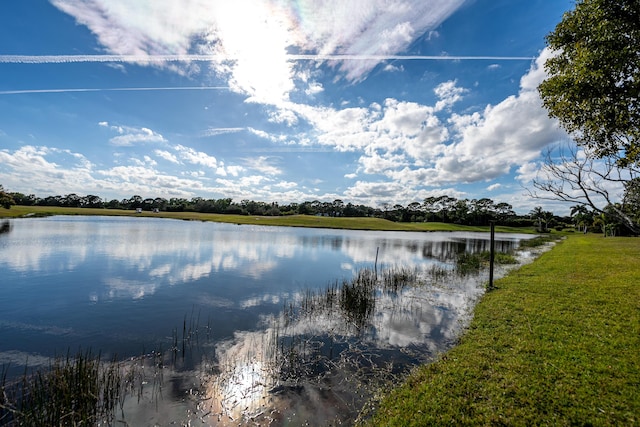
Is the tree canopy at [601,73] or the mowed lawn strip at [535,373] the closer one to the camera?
the mowed lawn strip at [535,373]

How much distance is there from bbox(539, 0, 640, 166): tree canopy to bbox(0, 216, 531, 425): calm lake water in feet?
28.4

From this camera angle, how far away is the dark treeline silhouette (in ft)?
455

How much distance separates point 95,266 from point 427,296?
2373 centimetres

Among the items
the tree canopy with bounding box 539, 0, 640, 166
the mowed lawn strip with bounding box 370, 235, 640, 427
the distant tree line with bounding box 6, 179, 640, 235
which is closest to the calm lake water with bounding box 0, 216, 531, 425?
the mowed lawn strip with bounding box 370, 235, 640, 427

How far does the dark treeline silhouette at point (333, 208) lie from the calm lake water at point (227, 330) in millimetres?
129416

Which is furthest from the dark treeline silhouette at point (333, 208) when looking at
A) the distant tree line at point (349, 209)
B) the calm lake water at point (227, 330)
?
the calm lake water at point (227, 330)

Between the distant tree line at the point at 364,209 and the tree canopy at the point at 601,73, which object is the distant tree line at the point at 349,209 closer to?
the distant tree line at the point at 364,209

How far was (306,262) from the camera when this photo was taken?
2733cm

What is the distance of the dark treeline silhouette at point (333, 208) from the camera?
139 m

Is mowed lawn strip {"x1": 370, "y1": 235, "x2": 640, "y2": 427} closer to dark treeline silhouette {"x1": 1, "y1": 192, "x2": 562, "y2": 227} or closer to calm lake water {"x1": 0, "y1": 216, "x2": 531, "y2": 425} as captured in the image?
calm lake water {"x1": 0, "y1": 216, "x2": 531, "y2": 425}

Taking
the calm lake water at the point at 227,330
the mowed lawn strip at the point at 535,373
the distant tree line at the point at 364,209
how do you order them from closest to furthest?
the mowed lawn strip at the point at 535,373
the calm lake water at the point at 227,330
the distant tree line at the point at 364,209

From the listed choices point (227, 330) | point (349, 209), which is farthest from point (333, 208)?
point (227, 330)

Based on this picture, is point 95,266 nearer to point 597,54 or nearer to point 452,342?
point 452,342

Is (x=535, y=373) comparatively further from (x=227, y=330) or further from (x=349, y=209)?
(x=349, y=209)
